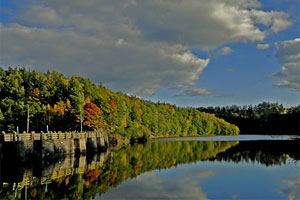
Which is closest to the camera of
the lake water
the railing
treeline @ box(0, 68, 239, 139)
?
the lake water

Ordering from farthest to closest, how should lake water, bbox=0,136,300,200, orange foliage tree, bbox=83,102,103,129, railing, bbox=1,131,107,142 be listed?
orange foliage tree, bbox=83,102,103,129 → railing, bbox=1,131,107,142 → lake water, bbox=0,136,300,200

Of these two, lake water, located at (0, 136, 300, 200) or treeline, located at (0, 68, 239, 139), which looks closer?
lake water, located at (0, 136, 300, 200)

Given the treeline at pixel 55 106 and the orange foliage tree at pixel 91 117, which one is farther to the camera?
the treeline at pixel 55 106

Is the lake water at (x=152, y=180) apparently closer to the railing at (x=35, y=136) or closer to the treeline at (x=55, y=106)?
the railing at (x=35, y=136)

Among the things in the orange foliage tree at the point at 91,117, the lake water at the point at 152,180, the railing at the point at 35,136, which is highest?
the orange foliage tree at the point at 91,117

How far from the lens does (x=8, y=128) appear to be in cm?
8375

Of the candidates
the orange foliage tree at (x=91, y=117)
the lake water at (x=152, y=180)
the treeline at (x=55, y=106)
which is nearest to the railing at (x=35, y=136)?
the lake water at (x=152, y=180)

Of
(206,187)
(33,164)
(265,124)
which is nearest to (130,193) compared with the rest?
(206,187)

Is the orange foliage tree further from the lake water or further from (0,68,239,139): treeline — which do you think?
the lake water

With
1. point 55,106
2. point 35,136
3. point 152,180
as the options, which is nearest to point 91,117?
point 55,106

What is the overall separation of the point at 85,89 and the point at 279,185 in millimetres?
74074

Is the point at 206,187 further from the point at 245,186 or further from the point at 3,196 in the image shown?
the point at 3,196

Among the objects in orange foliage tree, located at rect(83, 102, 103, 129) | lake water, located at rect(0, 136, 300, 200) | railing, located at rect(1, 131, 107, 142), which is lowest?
lake water, located at rect(0, 136, 300, 200)

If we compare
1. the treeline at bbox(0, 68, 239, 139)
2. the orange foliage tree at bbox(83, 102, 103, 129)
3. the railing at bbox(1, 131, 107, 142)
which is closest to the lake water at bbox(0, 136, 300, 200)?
the railing at bbox(1, 131, 107, 142)
